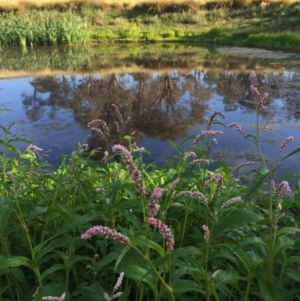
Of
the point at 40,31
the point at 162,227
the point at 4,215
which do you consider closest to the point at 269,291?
the point at 162,227

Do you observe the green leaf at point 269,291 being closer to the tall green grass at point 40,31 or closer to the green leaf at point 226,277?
the green leaf at point 226,277

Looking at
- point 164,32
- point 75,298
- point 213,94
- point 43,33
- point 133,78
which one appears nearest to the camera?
point 75,298

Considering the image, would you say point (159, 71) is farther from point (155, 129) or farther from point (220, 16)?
point (220, 16)

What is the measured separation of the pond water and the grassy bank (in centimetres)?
239

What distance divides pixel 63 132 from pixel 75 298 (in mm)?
5127

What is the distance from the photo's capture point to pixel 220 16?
2381cm

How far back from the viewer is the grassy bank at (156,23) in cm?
1741

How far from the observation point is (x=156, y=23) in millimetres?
23562

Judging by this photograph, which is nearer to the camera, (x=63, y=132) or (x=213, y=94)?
(x=63, y=132)

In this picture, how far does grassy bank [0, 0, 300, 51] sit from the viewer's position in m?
17.4

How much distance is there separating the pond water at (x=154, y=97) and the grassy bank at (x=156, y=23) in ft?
7.83

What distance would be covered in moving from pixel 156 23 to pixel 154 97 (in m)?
16.0

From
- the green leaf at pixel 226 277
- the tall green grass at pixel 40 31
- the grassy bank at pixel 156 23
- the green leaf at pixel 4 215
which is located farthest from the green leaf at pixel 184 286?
the tall green grass at pixel 40 31

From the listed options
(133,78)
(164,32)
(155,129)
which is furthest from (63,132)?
(164,32)
